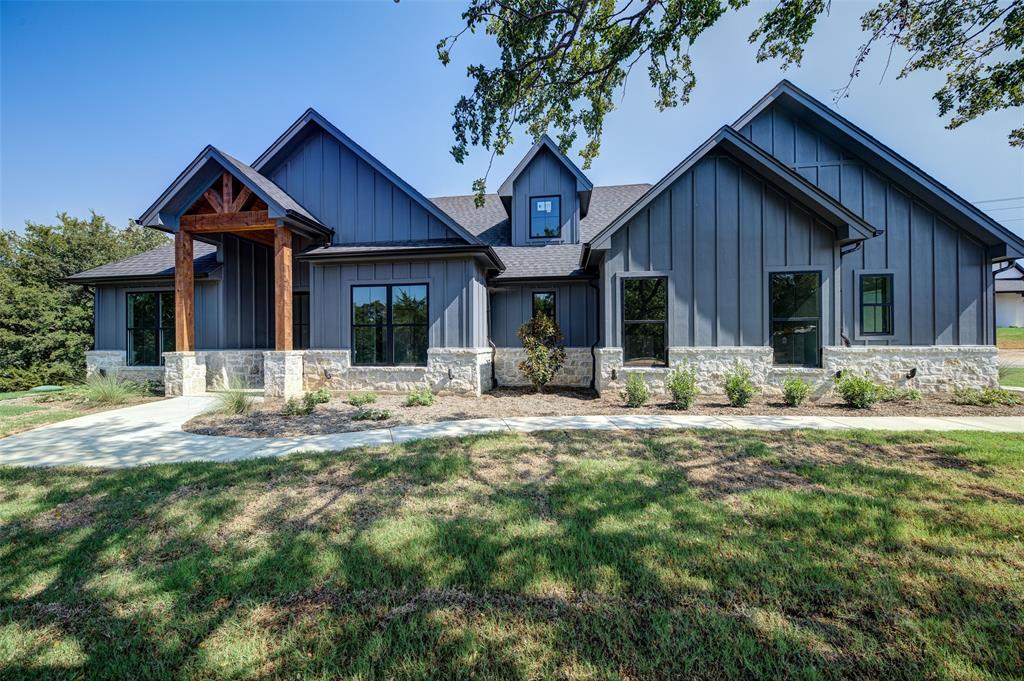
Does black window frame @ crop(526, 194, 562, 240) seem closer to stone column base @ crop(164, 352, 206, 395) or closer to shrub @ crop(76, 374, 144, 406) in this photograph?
stone column base @ crop(164, 352, 206, 395)

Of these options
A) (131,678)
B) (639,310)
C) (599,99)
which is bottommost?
(131,678)

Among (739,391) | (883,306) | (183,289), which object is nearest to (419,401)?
(739,391)

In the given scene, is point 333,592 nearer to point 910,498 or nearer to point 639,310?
point 910,498

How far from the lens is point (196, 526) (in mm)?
3449

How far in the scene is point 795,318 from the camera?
9672 mm

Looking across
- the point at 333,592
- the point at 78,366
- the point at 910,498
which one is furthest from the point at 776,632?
the point at 78,366

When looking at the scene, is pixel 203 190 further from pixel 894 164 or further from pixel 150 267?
pixel 894 164

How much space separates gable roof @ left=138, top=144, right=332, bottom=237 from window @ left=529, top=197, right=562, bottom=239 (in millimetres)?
7411

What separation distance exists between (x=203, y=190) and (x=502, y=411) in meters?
9.65

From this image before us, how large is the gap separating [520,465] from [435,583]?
2352 millimetres

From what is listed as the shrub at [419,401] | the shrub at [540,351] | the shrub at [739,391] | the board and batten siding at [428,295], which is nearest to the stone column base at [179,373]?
the board and batten siding at [428,295]

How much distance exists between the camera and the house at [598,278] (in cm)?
962

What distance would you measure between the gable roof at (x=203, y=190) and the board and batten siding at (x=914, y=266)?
47.7 ft

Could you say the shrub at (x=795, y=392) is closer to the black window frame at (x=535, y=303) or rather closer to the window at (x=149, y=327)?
the black window frame at (x=535, y=303)
